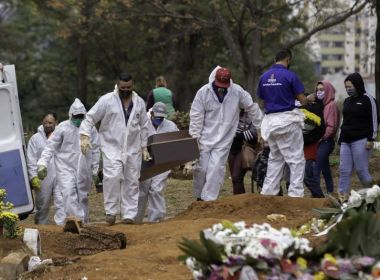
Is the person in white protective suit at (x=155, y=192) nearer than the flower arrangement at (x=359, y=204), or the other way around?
the flower arrangement at (x=359, y=204)

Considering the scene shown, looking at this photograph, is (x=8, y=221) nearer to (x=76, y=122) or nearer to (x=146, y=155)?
(x=146, y=155)

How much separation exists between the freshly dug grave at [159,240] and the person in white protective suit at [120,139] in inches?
24.0

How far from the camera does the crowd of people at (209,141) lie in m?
10.6

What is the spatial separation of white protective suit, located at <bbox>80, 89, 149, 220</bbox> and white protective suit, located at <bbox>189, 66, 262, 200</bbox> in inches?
31.5

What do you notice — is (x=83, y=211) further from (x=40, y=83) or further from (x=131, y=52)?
(x=40, y=83)

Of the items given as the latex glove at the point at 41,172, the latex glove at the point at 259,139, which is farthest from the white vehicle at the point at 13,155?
the latex glove at the point at 259,139

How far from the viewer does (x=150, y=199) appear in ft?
37.9

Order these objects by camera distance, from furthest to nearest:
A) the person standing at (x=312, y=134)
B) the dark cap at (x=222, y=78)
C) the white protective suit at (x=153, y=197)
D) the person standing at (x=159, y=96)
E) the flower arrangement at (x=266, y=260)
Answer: the person standing at (x=159, y=96)
the person standing at (x=312, y=134)
the white protective suit at (x=153, y=197)
the dark cap at (x=222, y=78)
the flower arrangement at (x=266, y=260)

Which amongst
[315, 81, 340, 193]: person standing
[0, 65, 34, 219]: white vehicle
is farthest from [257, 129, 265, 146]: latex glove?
[0, 65, 34, 219]: white vehicle

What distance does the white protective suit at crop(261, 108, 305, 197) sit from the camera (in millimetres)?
10637

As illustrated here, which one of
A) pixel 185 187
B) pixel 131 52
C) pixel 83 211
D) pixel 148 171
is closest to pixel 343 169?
pixel 148 171

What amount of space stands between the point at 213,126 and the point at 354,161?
185cm

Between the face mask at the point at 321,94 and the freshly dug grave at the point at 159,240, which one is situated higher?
the face mask at the point at 321,94

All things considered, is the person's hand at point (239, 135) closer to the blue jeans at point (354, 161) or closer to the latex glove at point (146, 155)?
the blue jeans at point (354, 161)
